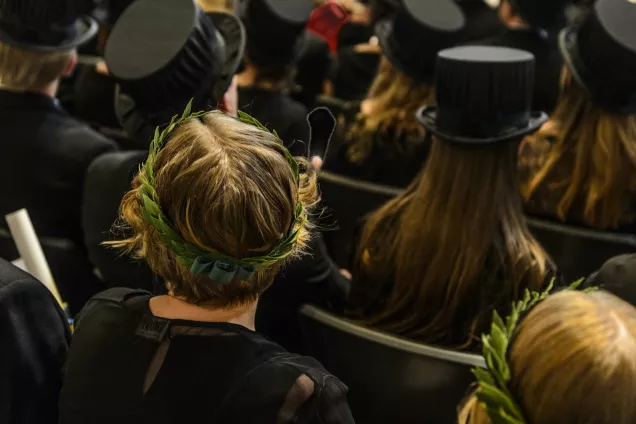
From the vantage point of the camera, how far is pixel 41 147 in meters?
1.82

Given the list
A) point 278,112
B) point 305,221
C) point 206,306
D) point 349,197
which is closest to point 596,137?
point 349,197

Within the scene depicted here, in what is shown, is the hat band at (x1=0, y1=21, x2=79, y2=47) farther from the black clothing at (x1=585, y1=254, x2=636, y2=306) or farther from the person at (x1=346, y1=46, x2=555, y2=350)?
the black clothing at (x1=585, y1=254, x2=636, y2=306)

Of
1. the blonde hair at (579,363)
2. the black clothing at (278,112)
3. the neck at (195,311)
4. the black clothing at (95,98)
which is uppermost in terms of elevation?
the blonde hair at (579,363)

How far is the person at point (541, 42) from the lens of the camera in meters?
2.67

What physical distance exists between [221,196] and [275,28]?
1701 millimetres

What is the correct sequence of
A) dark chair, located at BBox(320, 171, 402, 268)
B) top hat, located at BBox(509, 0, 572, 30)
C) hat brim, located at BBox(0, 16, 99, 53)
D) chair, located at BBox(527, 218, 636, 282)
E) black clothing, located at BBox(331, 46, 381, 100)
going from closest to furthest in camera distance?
chair, located at BBox(527, 218, 636, 282)
hat brim, located at BBox(0, 16, 99, 53)
dark chair, located at BBox(320, 171, 402, 268)
top hat, located at BBox(509, 0, 572, 30)
black clothing, located at BBox(331, 46, 381, 100)

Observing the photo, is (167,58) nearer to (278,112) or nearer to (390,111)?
(278,112)

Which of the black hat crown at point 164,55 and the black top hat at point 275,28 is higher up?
the black hat crown at point 164,55

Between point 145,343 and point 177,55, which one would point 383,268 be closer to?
point 177,55

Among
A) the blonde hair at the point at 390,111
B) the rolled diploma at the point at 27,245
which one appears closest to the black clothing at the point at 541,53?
the blonde hair at the point at 390,111

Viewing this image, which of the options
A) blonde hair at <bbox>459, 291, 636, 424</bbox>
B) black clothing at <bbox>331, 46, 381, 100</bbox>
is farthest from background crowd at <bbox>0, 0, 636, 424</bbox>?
black clothing at <bbox>331, 46, 381, 100</bbox>

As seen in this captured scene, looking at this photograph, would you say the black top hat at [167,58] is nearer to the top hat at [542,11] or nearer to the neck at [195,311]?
the neck at [195,311]

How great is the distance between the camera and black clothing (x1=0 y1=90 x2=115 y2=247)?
5.98ft

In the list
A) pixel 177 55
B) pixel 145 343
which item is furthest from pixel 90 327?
pixel 177 55
